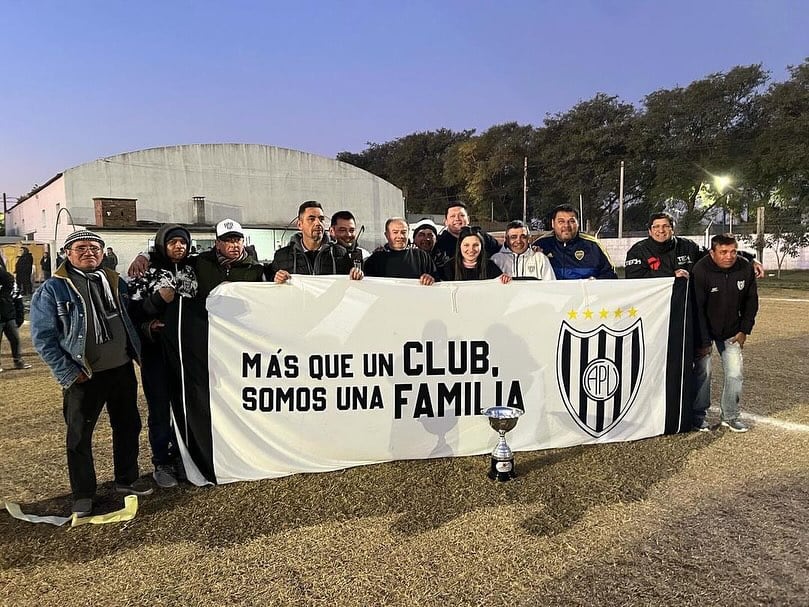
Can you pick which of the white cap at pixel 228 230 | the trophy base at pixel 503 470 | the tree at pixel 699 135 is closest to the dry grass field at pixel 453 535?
the trophy base at pixel 503 470

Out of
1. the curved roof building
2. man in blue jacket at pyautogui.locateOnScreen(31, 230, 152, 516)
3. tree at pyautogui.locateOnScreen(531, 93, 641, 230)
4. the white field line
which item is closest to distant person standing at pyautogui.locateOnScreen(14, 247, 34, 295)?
the curved roof building

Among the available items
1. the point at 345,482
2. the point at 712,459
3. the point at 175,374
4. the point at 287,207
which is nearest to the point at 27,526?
the point at 175,374

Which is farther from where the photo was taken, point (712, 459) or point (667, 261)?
point (667, 261)

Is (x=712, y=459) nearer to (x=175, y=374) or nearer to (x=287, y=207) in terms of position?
(x=175, y=374)

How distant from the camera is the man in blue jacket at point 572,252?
5246 mm

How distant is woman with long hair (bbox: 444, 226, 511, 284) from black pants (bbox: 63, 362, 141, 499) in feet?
8.68

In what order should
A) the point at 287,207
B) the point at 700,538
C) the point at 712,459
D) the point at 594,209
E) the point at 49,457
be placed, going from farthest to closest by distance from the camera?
the point at 594,209, the point at 287,207, the point at 49,457, the point at 712,459, the point at 700,538

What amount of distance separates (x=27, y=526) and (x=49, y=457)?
4.61 ft

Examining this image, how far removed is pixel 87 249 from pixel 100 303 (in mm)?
347

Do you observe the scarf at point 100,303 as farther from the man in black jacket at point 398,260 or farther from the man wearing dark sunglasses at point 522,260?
the man wearing dark sunglasses at point 522,260

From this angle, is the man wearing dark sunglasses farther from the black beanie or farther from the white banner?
the black beanie

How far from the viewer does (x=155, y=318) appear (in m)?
4.09

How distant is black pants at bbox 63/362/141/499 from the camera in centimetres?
358

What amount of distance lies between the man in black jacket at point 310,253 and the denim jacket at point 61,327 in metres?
1.42
